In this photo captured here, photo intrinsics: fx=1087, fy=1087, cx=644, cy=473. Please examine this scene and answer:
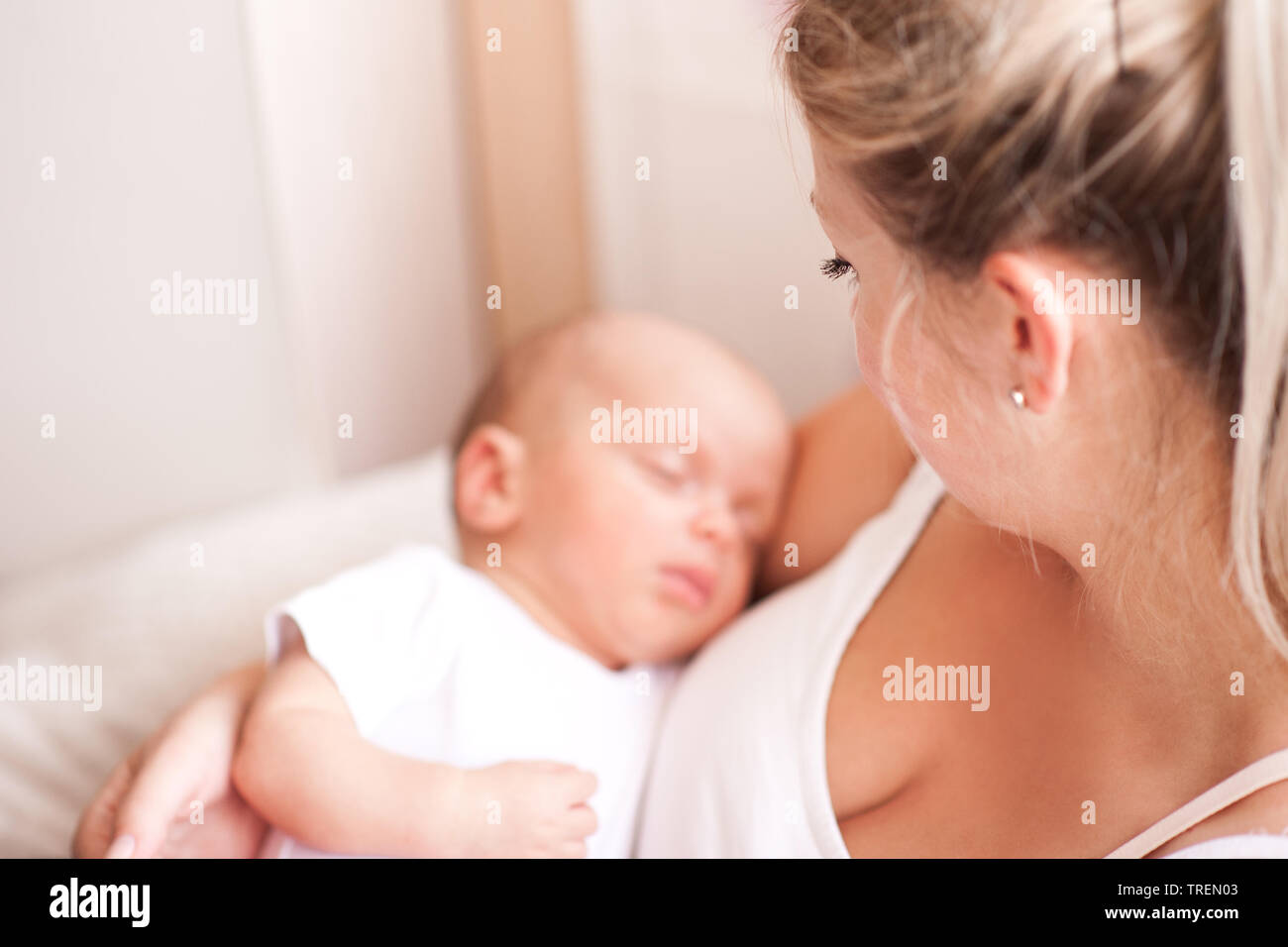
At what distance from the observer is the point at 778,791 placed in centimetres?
83

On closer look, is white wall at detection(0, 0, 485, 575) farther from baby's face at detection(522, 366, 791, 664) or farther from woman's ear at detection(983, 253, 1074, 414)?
woman's ear at detection(983, 253, 1074, 414)

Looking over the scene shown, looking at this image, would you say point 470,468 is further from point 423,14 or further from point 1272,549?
point 423,14

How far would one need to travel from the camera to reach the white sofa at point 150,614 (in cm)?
101

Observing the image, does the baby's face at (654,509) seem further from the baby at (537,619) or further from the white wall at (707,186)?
the white wall at (707,186)

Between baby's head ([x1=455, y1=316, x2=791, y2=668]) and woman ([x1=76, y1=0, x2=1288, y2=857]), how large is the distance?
0.44 feet

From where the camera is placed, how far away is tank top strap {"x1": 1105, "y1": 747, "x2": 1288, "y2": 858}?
63 cm

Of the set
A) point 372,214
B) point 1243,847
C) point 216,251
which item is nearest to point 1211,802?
point 1243,847

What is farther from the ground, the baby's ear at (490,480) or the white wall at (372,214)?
the white wall at (372,214)

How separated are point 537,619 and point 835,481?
0.33 metres

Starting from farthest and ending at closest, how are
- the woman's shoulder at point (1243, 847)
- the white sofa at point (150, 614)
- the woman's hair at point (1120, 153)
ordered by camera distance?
the white sofa at point (150, 614), the woman's shoulder at point (1243, 847), the woman's hair at point (1120, 153)

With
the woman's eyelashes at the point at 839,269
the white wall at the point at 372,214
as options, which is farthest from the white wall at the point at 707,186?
the woman's eyelashes at the point at 839,269

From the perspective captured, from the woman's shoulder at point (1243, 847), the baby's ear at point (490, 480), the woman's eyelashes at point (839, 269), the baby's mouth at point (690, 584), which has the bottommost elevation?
the woman's shoulder at point (1243, 847)

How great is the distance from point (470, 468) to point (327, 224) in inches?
29.9
